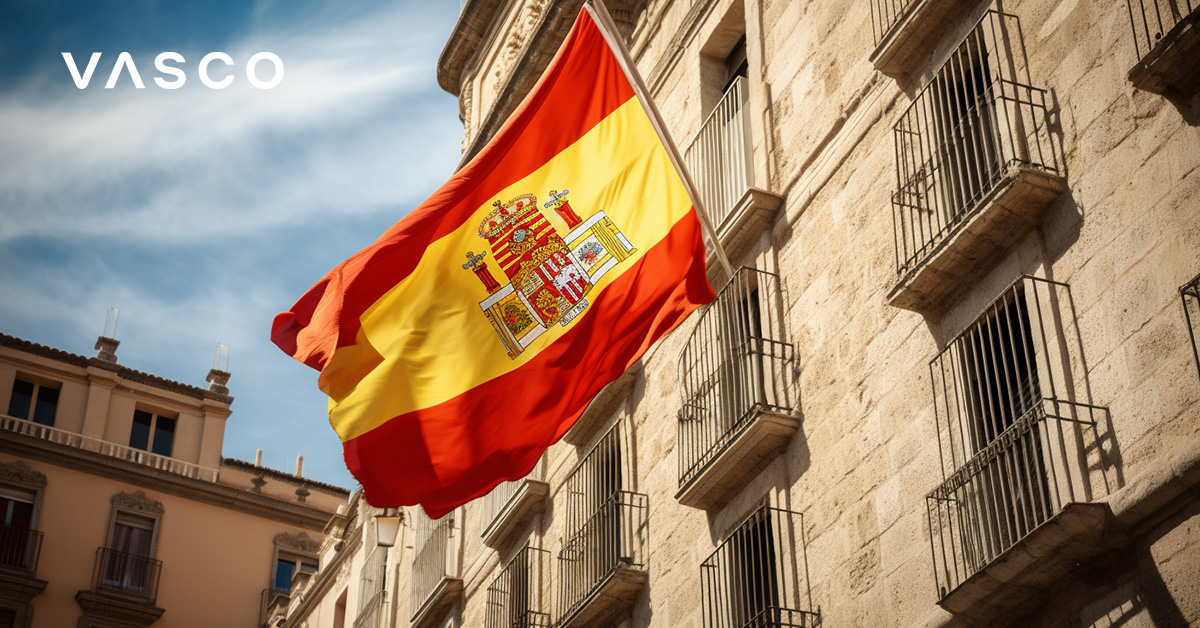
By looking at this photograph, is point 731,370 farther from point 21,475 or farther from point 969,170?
point 21,475

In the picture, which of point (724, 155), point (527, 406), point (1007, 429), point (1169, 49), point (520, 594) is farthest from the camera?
A: point (520, 594)

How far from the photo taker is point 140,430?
1796 inches

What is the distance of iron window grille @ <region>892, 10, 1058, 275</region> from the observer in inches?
450

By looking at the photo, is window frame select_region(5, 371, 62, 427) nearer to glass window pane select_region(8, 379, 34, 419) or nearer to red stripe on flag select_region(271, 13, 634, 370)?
glass window pane select_region(8, 379, 34, 419)

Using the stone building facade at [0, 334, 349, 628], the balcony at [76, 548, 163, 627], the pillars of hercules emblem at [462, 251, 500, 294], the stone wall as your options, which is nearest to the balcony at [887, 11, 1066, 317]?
the stone wall

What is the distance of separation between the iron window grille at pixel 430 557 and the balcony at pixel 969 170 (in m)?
12.0

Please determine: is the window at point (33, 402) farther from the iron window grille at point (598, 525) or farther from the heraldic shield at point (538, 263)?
the heraldic shield at point (538, 263)

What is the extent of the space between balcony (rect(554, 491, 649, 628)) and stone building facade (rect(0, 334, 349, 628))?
23.6m

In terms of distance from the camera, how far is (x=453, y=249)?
14445 millimetres

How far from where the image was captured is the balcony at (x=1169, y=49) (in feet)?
31.2

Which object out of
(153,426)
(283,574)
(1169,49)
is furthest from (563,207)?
(153,426)

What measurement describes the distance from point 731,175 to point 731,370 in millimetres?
2541

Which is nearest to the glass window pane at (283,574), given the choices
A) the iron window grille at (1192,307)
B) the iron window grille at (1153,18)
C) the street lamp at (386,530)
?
the street lamp at (386,530)

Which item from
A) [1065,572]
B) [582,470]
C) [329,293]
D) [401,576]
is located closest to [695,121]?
[582,470]
